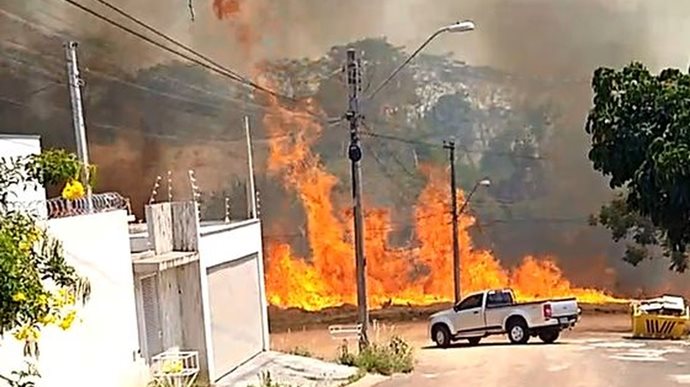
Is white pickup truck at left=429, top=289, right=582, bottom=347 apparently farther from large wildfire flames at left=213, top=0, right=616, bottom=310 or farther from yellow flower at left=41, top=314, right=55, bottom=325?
yellow flower at left=41, top=314, right=55, bottom=325

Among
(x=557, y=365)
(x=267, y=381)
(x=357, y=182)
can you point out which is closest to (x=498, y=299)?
(x=557, y=365)

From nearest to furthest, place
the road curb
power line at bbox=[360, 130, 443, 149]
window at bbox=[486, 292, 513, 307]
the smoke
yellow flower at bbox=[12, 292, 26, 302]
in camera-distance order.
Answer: yellow flower at bbox=[12, 292, 26, 302]
the road curb
window at bbox=[486, 292, 513, 307]
the smoke
power line at bbox=[360, 130, 443, 149]

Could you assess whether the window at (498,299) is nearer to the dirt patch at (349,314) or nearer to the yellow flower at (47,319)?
the dirt patch at (349,314)

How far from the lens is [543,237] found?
44.9 meters

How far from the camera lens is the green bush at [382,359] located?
22125mm

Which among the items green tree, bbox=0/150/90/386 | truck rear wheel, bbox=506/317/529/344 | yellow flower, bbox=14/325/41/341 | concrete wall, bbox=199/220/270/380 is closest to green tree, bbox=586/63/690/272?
truck rear wheel, bbox=506/317/529/344

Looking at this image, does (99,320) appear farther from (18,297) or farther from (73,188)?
(18,297)

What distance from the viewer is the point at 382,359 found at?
73.2 ft

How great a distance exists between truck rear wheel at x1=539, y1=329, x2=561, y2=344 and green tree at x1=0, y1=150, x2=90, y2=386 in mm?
20227

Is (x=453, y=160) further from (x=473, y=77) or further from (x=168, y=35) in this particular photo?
(x=168, y=35)

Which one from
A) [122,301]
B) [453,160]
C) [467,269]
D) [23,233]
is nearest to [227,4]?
[453,160]

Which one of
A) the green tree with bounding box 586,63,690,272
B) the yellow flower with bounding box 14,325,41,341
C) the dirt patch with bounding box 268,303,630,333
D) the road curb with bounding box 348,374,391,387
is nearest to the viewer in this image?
the yellow flower with bounding box 14,325,41,341

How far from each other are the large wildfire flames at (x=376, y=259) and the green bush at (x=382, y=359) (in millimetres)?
21352

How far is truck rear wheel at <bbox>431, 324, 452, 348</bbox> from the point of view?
101 feet
